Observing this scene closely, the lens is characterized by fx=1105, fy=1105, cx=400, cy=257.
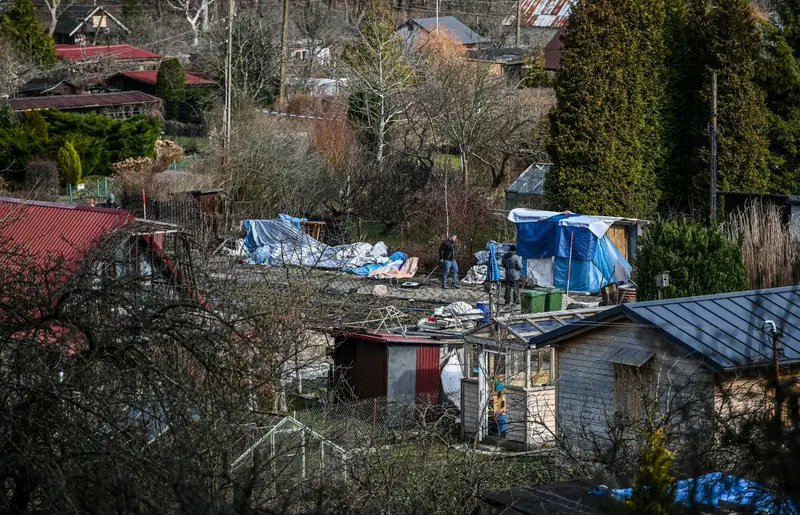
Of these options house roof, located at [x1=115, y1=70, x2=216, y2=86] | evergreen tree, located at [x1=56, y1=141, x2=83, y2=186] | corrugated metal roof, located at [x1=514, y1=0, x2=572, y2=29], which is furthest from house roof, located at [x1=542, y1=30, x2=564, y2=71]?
evergreen tree, located at [x1=56, y1=141, x2=83, y2=186]

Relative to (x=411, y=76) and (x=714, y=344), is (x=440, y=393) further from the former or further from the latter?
(x=411, y=76)

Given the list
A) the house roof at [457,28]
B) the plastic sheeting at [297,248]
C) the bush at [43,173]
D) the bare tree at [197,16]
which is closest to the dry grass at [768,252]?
the plastic sheeting at [297,248]

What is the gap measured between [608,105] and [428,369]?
35.9 feet

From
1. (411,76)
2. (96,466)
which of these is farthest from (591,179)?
(96,466)

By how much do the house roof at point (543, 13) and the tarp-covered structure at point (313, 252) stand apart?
34863mm

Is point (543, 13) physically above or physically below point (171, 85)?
above

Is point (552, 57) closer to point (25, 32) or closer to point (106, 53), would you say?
point (106, 53)

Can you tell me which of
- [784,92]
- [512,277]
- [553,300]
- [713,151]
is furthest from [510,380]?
[784,92]

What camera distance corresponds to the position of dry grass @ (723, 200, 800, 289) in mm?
20000

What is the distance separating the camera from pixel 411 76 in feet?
109

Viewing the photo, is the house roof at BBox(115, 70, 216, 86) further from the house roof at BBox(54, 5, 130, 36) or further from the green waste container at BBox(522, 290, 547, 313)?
the green waste container at BBox(522, 290, 547, 313)

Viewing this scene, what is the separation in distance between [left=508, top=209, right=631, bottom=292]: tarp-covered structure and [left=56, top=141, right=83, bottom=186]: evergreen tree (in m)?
14.4

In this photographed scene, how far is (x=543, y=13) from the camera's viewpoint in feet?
193

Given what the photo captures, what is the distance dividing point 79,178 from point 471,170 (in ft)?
37.3
